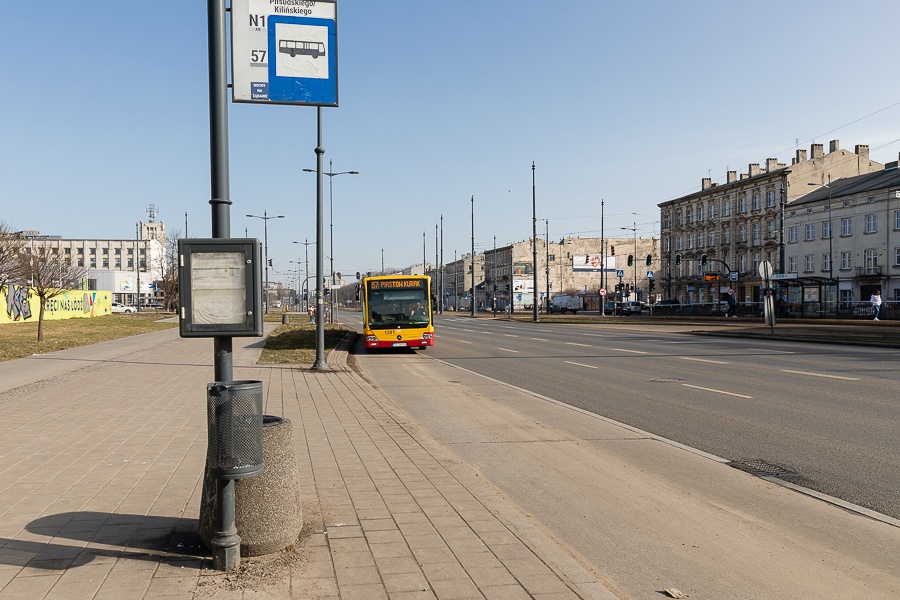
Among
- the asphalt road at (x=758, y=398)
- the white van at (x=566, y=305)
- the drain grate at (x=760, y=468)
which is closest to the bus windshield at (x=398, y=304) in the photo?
the asphalt road at (x=758, y=398)

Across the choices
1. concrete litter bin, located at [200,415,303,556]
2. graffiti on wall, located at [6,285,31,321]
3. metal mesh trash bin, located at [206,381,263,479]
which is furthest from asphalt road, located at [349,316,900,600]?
graffiti on wall, located at [6,285,31,321]

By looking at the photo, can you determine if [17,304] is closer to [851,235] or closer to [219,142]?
[219,142]

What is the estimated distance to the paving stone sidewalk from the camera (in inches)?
157

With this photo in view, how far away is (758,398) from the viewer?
491 inches

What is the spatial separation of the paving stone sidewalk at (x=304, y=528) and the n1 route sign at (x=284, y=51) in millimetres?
3279

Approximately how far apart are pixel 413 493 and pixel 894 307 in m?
44.0

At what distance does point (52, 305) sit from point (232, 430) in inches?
2461

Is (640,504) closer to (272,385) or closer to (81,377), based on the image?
(272,385)

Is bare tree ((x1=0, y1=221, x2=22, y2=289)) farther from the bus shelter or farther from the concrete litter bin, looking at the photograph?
the bus shelter

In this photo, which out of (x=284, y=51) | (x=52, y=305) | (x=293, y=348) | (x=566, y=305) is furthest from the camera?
(x=566, y=305)

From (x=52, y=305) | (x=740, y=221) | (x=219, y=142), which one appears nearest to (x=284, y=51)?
(x=219, y=142)

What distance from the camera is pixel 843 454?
8055 millimetres

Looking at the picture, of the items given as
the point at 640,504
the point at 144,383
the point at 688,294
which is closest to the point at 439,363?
the point at 144,383

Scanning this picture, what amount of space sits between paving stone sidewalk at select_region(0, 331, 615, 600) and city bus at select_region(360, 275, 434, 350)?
51.1 feet
